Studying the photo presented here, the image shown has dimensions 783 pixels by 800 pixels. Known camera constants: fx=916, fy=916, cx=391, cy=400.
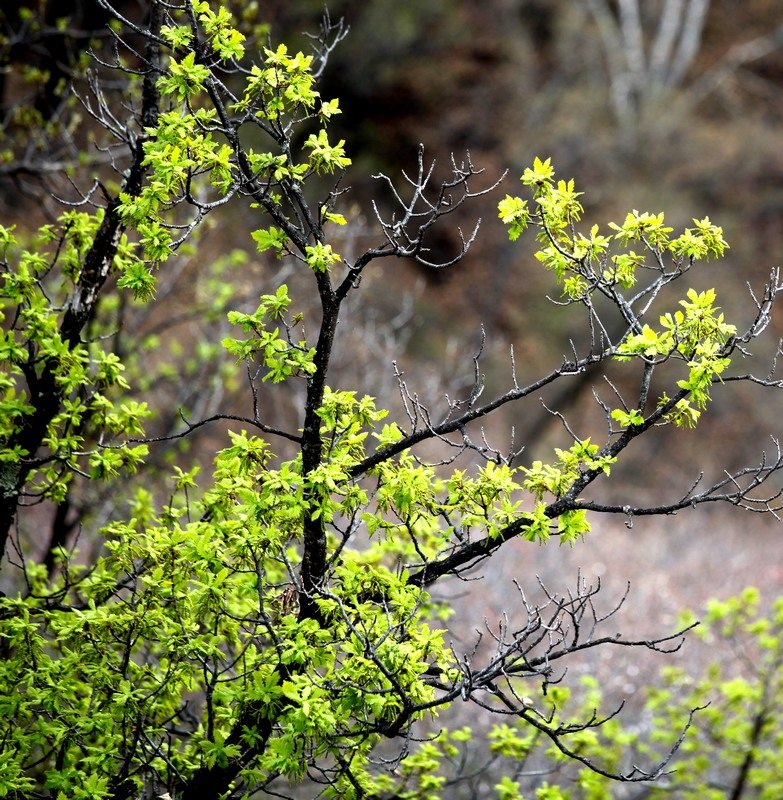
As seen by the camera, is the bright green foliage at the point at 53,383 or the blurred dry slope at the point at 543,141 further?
the blurred dry slope at the point at 543,141

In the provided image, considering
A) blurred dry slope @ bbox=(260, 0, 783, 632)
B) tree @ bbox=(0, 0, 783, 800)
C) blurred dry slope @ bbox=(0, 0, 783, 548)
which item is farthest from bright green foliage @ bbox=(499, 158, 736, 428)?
blurred dry slope @ bbox=(0, 0, 783, 548)

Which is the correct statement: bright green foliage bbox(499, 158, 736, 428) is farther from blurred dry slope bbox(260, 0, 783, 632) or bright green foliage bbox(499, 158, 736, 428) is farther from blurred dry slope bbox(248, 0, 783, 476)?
blurred dry slope bbox(248, 0, 783, 476)

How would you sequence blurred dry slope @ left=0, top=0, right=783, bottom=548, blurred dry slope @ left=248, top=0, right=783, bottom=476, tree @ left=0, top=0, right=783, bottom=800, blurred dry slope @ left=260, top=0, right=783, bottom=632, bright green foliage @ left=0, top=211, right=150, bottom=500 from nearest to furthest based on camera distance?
tree @ left=0, top=0, right=783, bottom=800, bright green foliage @ left=0, top=211, right=150, bottom=500, blurred dry slope @ left=260, top=0, right=783, bottom=632, blurred dry slope @ left=0, top=0, right=783, bottom=548, blurred dry slope @ left=248, top=0, right=783, bottom=476

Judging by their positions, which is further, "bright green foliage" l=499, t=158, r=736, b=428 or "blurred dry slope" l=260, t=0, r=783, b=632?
"blurred dry slope" l=260, t=0, r=783, b=632

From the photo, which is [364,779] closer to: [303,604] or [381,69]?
[303,604]

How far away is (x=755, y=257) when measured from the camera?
25.3 m

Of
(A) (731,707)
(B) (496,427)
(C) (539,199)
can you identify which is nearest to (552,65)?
(B) (496,427)

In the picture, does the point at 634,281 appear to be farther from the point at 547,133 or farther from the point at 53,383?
the point at 547,133

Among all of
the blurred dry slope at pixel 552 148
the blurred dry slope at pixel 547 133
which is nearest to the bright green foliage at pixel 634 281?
the blurred dry slope at pixel 552 148

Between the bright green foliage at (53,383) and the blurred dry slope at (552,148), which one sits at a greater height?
the blurred dry slope at (552,148)

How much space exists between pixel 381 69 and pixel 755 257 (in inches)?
453

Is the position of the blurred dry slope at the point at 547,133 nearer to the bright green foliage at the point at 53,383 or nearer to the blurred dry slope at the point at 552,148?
the blurred dry slope at the point at 552,148

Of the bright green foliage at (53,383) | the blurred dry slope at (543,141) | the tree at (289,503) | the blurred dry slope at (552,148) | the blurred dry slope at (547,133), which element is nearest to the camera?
the tree at (289,503)

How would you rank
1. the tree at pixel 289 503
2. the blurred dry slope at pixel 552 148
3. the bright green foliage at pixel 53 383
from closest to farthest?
the tree at pixel 289 503 → the bright green foliage at pixel 53 383 → the blurred dry slope at pixel 552 148
